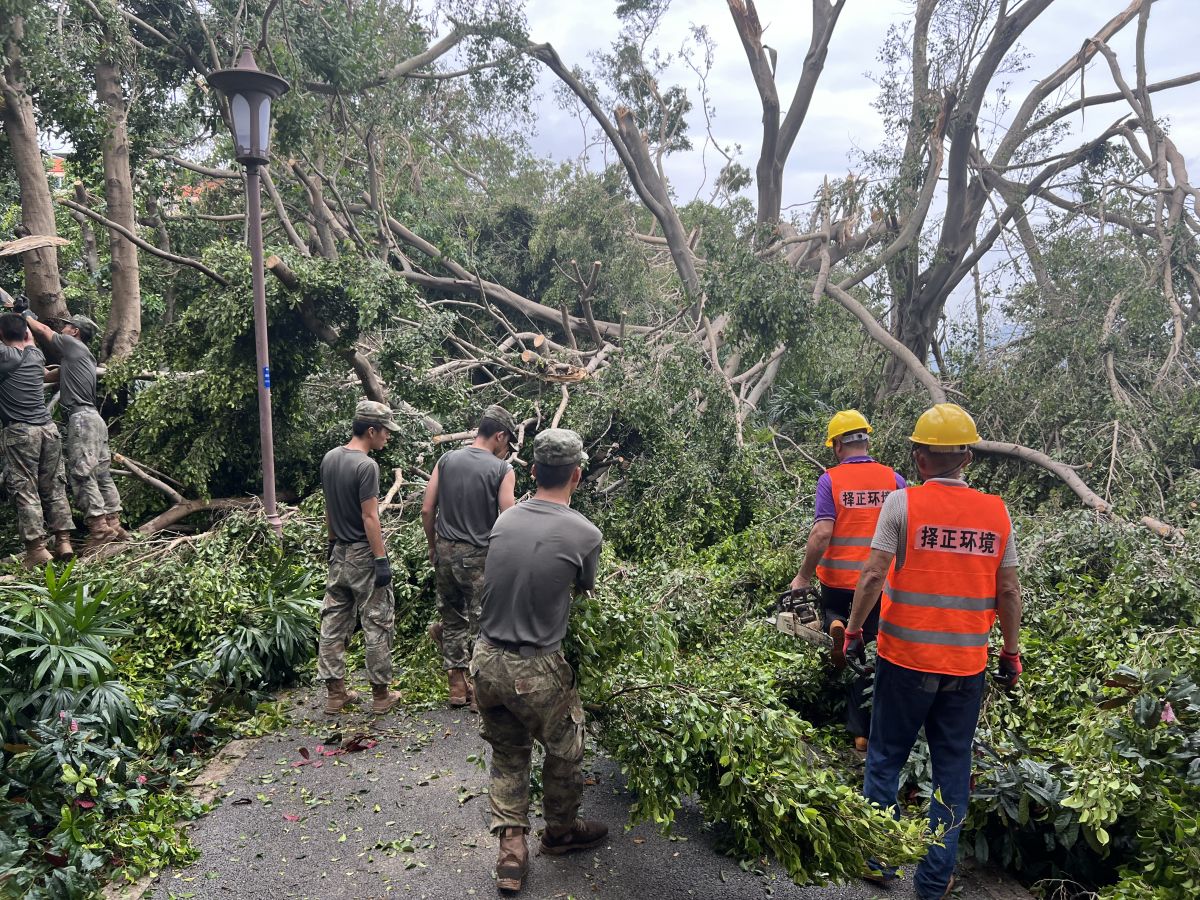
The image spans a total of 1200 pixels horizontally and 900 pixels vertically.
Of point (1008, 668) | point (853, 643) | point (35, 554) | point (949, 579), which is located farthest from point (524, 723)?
point (35, 554)

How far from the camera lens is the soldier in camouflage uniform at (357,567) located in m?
4.45

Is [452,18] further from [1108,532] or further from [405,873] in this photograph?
[405,873]

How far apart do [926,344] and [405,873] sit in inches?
414

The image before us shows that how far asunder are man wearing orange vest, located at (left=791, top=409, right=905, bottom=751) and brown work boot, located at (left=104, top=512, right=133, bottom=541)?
5316 mm

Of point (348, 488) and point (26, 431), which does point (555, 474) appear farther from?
point (26, 431)

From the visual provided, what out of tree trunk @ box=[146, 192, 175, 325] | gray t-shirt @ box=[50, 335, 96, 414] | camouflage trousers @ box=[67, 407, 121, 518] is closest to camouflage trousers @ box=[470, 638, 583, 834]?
camouflage trousers @ box=[67, 407, 121, 518]

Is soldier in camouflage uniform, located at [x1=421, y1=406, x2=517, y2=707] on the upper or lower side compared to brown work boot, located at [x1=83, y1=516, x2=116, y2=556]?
upper

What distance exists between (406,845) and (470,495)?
1.74 meters

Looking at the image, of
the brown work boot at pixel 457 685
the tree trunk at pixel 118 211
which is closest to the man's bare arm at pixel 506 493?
the brown work boot at pixel 457 685

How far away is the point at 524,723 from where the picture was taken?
302cm

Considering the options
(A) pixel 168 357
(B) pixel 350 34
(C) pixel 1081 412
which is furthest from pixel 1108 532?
(B) pixel 350 34

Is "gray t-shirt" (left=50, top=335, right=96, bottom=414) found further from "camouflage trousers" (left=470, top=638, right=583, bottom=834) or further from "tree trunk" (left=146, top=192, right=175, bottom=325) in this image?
"camouflage trousers" (left=470, top=638, right=583, bottom=834)

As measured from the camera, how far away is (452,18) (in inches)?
A: 495

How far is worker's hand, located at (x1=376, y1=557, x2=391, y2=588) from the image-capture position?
4.48m
